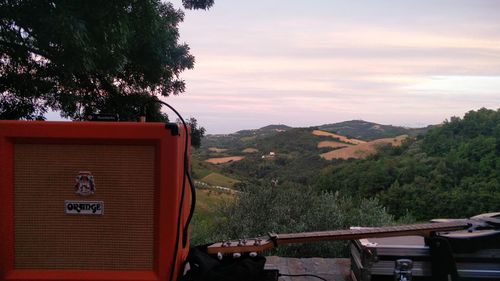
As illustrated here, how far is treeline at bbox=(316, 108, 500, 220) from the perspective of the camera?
5.54m

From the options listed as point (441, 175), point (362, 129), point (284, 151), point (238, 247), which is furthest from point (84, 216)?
point (362, 129)

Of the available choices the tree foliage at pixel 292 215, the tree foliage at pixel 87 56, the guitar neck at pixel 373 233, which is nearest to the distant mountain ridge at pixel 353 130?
the tree foliage at pixel 87 56

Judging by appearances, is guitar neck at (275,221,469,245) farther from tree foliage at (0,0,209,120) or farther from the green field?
the green field

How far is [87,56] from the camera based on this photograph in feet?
12.5

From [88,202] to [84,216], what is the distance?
2.6 inches

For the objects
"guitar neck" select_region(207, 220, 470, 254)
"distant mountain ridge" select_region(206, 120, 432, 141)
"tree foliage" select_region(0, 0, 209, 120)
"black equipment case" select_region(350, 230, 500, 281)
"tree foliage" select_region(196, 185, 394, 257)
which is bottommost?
"tree foliage" select_region(196, 185, 394, 257)

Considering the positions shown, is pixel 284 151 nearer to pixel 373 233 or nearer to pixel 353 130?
pixel 353 130

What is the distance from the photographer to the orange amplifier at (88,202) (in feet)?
6.89

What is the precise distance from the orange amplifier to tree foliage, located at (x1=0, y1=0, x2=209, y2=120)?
1.60 meters

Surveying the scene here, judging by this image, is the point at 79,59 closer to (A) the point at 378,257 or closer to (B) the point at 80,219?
(B) the point at 80,219

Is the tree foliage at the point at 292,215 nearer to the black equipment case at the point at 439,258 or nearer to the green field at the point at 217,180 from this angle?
the green field at the point at 217,180

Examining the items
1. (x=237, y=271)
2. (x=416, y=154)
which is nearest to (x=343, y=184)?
(x=416, y=154)

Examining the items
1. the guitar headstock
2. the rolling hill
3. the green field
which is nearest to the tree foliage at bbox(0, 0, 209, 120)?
the green field

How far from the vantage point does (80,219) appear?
215 cm
